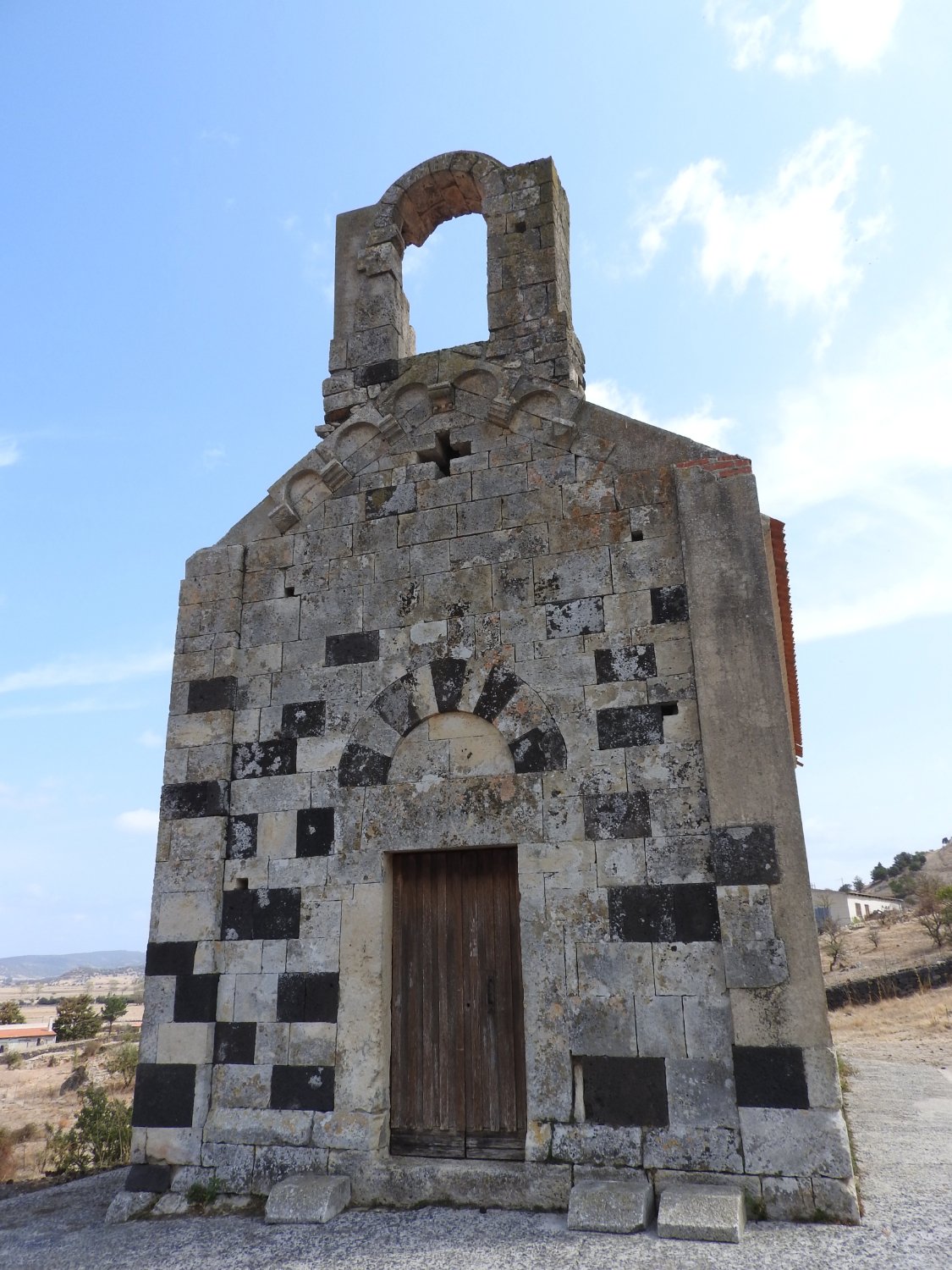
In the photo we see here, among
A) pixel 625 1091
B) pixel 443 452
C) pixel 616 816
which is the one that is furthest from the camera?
pixel 443 452

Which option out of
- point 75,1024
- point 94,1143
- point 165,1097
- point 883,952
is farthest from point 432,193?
point 75,1024

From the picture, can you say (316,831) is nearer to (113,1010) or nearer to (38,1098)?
(38,1098)

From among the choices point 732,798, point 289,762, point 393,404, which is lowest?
point 732,798

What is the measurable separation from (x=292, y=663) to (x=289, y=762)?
0.73 metres

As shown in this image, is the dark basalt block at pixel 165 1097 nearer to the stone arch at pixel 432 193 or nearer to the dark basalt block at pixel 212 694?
the dark basalt block at pixel 212 694

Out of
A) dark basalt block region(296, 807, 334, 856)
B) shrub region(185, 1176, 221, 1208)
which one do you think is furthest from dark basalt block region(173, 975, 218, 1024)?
dark basalt block region(296, 807, 334, 856)

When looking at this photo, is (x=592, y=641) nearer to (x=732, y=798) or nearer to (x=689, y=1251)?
(x=732, y=798)

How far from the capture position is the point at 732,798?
5172 mm

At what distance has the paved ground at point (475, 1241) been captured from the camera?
13.3 ft

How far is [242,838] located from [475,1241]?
2872 mm

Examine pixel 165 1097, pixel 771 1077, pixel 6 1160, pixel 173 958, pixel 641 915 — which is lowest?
pixel 6 1160

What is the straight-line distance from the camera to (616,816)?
538cm

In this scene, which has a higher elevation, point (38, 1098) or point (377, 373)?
point (377, 373)

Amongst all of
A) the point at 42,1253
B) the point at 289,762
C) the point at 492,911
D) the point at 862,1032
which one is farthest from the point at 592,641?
the point at 862,1032
